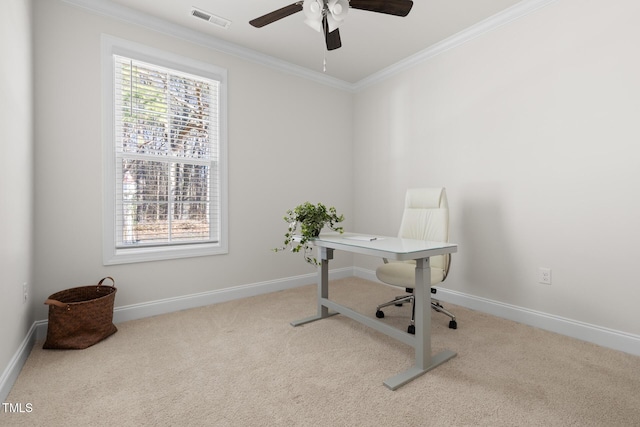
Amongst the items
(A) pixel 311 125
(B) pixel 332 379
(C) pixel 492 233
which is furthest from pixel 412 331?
(A) pixel 311 125

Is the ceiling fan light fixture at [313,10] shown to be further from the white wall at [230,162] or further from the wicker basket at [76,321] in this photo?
the wicker basket at [76,321]

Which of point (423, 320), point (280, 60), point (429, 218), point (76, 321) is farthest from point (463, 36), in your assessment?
point (76, 321)

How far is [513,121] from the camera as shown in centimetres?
265

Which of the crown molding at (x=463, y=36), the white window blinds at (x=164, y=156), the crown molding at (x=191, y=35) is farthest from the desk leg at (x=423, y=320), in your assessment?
the crown molding at (x=191, y=35)

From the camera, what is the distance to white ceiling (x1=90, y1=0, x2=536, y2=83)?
2.56 m

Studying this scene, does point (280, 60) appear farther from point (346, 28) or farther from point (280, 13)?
point (280, 13)

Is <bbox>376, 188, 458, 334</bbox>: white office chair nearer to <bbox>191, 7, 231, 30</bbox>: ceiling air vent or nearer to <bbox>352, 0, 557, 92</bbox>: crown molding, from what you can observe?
<bbox>352, 0, 557, 92</bbox>: crown molding

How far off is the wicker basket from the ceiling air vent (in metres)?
2.35

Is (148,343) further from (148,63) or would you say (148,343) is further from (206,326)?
(148,63)

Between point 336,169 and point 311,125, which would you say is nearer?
point 311,125

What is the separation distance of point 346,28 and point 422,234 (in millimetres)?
2056

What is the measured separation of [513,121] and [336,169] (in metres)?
2.10

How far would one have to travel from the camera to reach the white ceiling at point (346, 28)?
2561mm

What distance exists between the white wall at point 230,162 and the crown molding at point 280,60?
62 mm
